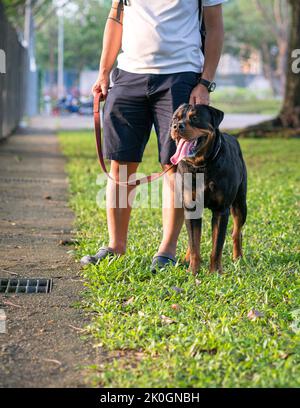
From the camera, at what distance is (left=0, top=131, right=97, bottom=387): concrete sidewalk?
3.86 m

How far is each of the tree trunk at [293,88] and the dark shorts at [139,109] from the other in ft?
50.3

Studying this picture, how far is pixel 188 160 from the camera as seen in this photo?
5.36m

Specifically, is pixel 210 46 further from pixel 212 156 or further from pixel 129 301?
pixel 129 301

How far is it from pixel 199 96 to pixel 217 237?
0.94 metres

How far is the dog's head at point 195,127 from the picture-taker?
516cm

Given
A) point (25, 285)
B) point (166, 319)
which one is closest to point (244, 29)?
point (25, 285)

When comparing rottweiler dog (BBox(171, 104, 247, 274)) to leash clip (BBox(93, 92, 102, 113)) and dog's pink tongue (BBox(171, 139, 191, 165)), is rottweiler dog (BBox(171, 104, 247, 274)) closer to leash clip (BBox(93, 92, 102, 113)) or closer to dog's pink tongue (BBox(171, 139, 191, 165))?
dog's pink tongue (BBox(171, 139, 191, 165))

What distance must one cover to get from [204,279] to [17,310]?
1.25 metres

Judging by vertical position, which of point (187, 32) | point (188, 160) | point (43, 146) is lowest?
point (43, 146)

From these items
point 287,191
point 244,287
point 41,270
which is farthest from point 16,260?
point 287,191

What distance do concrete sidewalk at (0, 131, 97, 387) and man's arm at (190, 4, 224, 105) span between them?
1.47 metres

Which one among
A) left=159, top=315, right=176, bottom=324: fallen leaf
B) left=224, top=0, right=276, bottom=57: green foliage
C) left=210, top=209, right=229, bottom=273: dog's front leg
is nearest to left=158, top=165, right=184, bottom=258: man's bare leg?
left=210, top=209, right=229, bottom=273: dog's front leg
